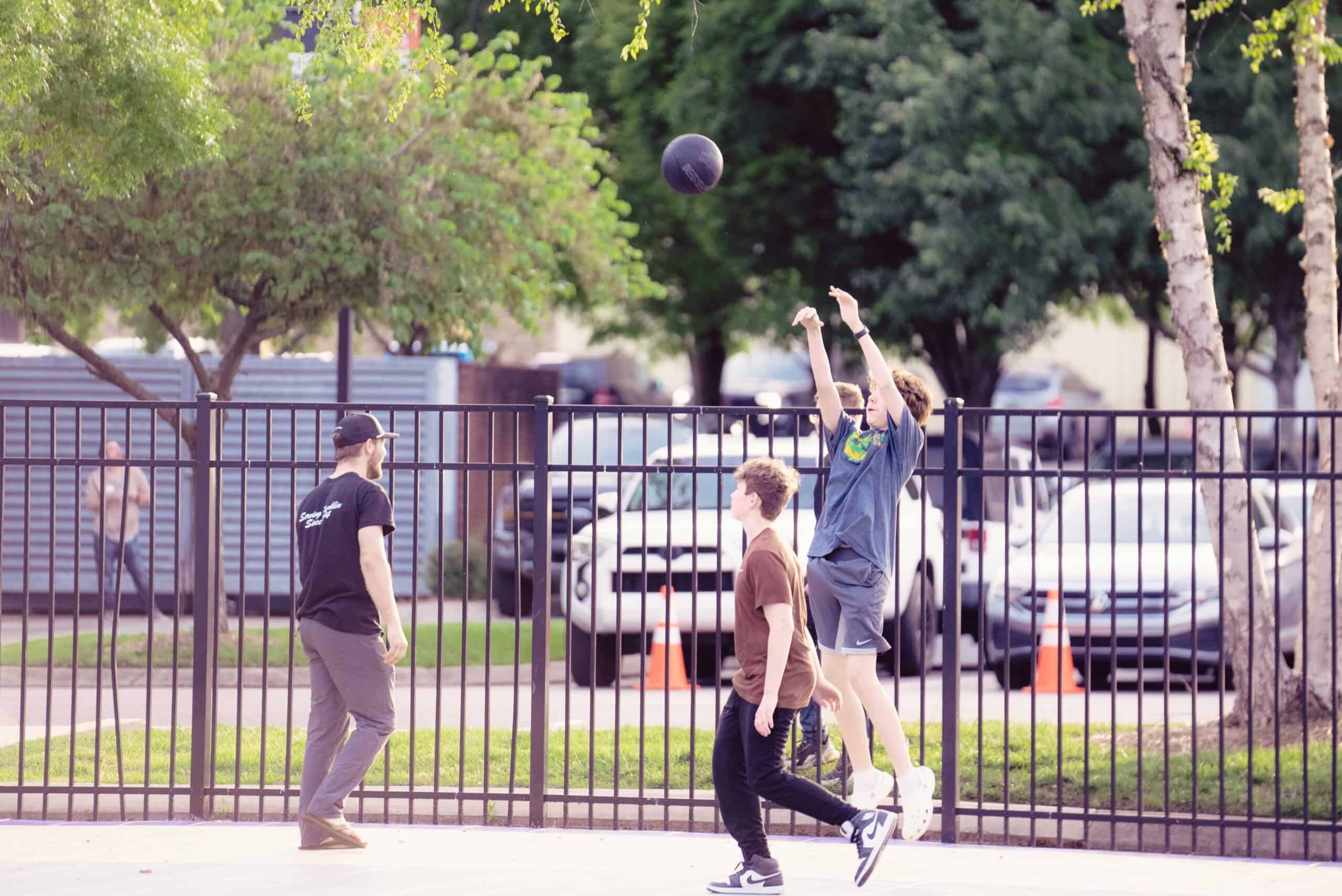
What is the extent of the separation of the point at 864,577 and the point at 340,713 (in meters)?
2.12

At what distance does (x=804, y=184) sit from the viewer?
24016mm

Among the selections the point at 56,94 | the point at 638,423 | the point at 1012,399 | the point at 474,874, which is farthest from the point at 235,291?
the point at 1012,399

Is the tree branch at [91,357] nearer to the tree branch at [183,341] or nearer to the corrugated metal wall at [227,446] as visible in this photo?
the tree branch at [183,341]

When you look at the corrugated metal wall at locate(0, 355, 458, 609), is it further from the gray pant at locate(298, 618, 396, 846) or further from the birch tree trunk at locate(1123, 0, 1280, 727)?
the gray pant at locate(298, 618, 396, 846)

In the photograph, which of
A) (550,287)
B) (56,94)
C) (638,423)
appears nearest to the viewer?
(56,94)

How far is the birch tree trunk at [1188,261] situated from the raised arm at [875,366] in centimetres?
311

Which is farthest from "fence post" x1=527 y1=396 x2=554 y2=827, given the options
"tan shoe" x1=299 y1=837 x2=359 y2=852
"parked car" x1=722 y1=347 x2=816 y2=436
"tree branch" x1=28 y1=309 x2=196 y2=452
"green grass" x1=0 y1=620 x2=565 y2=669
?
"parked car" x1=722 y1=347 x2=816 y2=436

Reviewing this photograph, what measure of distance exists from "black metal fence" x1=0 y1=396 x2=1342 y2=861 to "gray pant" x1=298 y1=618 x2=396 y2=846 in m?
0.26

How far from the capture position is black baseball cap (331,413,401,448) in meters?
6.64

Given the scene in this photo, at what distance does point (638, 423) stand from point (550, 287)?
461 cm

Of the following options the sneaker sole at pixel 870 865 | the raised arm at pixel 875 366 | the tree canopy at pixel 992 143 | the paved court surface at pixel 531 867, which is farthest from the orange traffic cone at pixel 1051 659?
the tree canopy at pixel 992 143

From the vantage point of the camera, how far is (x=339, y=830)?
270 inches

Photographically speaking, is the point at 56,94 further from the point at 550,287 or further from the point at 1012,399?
the point at 1012,399

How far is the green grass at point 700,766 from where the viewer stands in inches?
310
